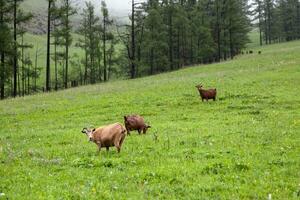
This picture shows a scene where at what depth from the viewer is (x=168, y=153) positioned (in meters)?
16.1

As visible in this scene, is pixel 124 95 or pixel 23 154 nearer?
pixel 23 154

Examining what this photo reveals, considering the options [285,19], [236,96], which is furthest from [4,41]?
[285,19]

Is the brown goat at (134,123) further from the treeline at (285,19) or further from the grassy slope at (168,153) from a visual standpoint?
the treeline at (285,19)

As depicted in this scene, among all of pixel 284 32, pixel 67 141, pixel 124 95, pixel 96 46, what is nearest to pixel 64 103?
pixel 124 95

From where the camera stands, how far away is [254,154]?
15.4 metres

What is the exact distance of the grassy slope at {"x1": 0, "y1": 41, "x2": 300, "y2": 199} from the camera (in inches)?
464

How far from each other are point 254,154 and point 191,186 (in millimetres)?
4343

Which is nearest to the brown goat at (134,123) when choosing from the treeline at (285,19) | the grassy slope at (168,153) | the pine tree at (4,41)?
the grassy slope at (168,153)

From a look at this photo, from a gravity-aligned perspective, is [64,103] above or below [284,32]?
below

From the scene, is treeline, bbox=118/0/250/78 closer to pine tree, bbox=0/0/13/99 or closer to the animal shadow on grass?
pine tree, bbox=0/0/13/99

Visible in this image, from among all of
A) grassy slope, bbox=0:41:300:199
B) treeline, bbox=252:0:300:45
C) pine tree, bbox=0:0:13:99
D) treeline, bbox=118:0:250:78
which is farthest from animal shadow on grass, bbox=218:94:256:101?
treeline, bbox=252:0:300:45

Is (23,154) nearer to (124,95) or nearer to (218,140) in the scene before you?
(218,140)

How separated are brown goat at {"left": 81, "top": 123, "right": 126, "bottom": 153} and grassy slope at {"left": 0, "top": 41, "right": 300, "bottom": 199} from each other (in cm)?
41

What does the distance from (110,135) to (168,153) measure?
6.96 ft
